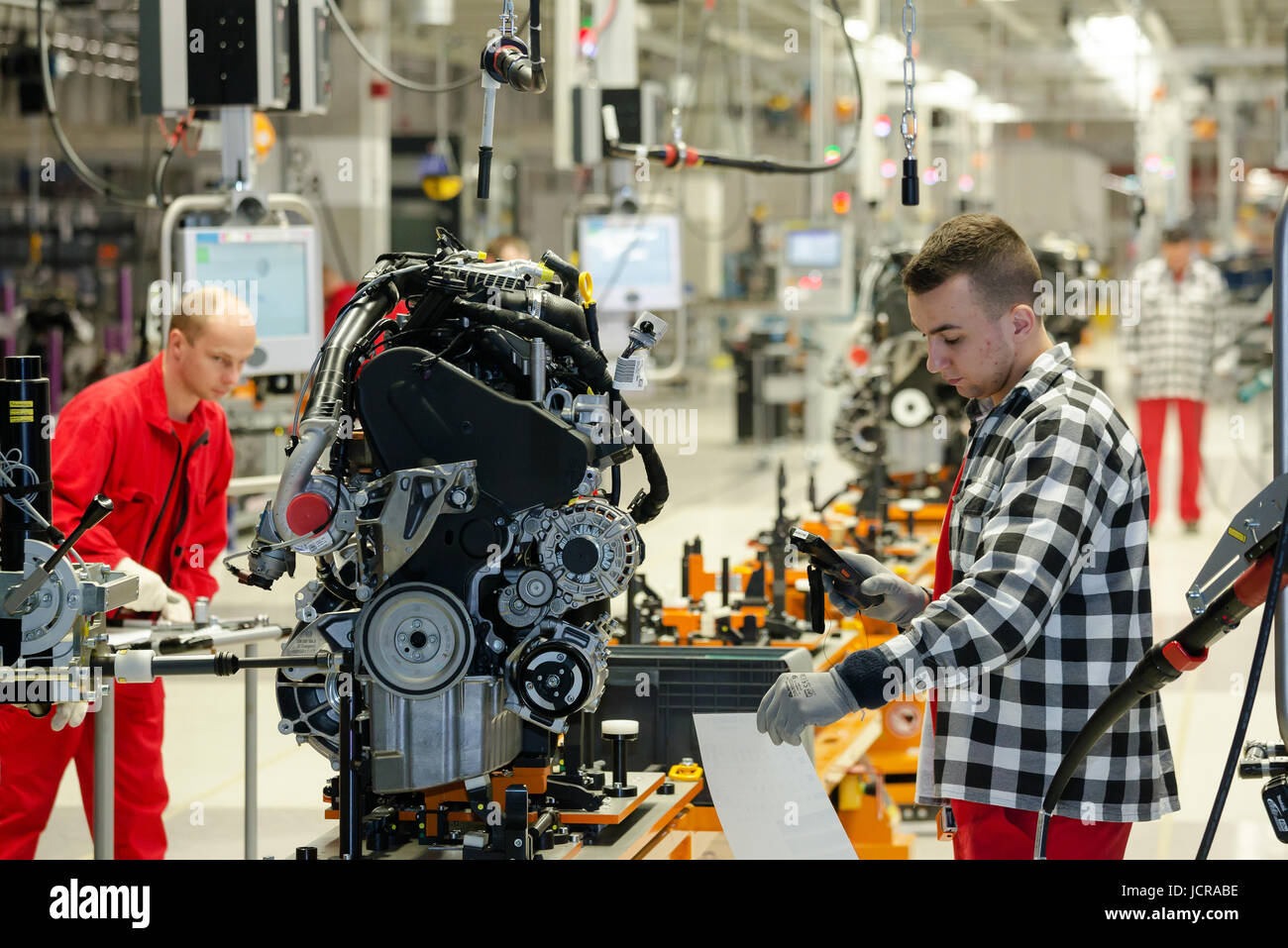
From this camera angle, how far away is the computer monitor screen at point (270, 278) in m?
5.08

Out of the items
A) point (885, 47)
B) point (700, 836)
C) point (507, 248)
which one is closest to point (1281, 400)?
point (700, 836)

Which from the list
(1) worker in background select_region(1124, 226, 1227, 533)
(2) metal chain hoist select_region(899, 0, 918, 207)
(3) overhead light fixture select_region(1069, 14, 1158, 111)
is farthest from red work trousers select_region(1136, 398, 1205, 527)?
(2) metal chain hoist select_region(899, 0, 918, 207)

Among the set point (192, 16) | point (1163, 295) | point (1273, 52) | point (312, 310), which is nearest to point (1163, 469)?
point (1163, 295)

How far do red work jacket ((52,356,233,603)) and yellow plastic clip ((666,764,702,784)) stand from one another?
1373 millimetres

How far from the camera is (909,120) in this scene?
2789mm

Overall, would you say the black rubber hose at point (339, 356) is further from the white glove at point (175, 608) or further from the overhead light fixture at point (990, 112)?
the overhead light fixture at point (990, 112)

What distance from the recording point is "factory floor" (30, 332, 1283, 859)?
15.5ft

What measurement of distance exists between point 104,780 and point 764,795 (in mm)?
1710

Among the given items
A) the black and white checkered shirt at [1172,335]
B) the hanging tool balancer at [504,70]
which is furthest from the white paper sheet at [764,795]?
the black and white checkered shirt at [1172,335]

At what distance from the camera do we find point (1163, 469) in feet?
41.3

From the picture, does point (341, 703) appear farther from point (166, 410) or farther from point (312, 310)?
point (312, 310)

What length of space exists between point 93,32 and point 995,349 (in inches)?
510

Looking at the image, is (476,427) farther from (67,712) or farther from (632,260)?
(632,260)

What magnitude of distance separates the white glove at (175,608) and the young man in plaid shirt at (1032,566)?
1.73m
